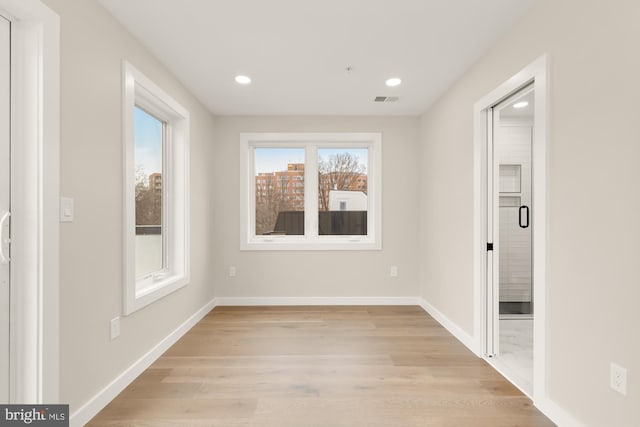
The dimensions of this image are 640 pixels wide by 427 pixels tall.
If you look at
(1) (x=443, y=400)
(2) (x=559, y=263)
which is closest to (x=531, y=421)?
(1) (x=443, y=400)

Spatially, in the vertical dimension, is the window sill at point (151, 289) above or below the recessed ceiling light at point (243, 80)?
below

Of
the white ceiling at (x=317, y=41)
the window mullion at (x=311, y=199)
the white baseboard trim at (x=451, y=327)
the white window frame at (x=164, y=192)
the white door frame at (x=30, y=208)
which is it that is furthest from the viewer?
the window mullion at (x=311, y=199)

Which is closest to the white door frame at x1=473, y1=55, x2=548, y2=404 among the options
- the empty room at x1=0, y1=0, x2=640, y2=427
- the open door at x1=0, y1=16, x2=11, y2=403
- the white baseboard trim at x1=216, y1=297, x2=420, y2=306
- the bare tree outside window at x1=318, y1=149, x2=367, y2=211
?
the empty room at x1=0, y1=0, x2=640, y2=427

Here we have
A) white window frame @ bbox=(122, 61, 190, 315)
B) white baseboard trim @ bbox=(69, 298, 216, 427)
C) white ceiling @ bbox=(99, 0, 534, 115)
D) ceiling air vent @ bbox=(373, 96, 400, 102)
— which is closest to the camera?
white baseboard trim @ bbox=(69, 298, 216, 427)

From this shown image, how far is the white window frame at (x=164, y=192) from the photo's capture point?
2295 millimetres

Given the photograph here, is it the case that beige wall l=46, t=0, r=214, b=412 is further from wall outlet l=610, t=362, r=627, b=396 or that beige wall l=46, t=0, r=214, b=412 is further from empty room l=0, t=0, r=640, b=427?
wall outlet l=610, t=362, r=627, b=396

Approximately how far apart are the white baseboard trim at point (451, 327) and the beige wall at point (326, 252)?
0.33 metres

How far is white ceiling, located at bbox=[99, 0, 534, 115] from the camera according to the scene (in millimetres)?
2102

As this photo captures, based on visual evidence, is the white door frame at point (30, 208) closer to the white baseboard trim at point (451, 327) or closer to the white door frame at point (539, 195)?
the white door frame at point (539, 195)

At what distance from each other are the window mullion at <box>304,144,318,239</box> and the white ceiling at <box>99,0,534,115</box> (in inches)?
42.0

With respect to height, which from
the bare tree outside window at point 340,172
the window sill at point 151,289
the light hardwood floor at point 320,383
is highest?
the bare tree outside window at point 340,172

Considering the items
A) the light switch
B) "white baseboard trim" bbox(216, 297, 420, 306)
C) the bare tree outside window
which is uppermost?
the bare tree outside window

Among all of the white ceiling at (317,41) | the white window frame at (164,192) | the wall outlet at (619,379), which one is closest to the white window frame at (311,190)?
the white ceiling at (317,41)

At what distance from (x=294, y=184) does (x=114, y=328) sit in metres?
2.79
